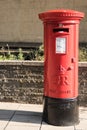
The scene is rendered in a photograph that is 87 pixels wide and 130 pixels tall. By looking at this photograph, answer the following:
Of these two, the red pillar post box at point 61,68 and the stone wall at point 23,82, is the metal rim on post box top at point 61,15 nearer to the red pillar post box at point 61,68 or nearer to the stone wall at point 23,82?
the red pillar post box at point 61,68

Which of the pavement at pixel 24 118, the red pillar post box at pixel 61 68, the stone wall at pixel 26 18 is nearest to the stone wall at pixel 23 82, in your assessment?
the pavement at pixel 24 118

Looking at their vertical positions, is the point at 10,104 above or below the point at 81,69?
below

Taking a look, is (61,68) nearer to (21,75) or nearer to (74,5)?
(21,75)

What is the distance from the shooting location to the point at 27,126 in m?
6.83

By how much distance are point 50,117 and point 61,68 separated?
2.84 ft

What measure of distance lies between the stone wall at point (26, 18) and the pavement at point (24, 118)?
14.0 feet

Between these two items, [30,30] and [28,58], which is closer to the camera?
[28,58]

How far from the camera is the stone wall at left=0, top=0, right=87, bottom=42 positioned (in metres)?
12.1

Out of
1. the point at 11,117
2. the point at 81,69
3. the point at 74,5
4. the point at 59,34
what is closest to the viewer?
the point at 59,34

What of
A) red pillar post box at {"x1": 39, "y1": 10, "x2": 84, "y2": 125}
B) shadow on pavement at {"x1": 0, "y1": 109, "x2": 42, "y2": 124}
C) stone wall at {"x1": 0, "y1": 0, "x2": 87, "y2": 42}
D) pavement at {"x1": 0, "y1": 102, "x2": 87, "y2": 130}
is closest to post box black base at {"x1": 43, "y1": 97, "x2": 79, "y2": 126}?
red pillar post box at {"x1": 39, "y1": 10, "x2": 84, "y2": 125}

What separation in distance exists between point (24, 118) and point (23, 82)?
3.84 feet

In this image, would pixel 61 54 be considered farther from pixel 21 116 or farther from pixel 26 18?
pixel 26 18

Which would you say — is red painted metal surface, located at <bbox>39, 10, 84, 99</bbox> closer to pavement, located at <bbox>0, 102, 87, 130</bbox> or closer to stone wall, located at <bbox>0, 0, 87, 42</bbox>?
pavement, located at <bbox>0, 102, 87, 130</bbox>

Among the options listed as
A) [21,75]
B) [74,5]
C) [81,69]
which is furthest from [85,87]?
[74,5]
